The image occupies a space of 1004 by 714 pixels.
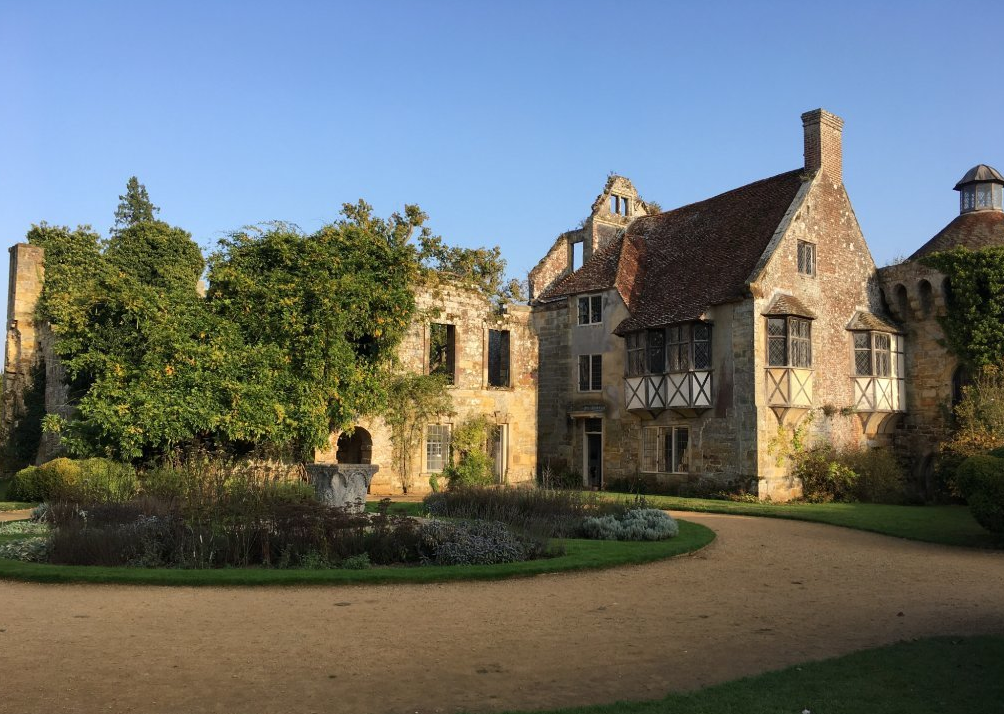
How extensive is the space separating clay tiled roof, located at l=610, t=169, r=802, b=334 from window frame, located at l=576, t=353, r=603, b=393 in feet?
5.81

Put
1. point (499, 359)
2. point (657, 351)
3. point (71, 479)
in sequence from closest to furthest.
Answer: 1. point (71, 479)
2. point (657, 351)
3. point (499, 359)

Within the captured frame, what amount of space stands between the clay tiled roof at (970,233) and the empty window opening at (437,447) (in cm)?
1698

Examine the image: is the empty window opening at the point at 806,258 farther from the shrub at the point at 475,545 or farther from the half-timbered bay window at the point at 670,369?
the shrub at the point at 475,545

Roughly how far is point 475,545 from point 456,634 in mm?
3900

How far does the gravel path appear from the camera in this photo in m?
5.63

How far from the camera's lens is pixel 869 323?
26.7 meters

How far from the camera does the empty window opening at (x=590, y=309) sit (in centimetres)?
2962

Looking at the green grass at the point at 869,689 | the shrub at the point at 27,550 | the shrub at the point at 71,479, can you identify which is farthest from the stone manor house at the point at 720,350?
the green grass at the point at 869,689

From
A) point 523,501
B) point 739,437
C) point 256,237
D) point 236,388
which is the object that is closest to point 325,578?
point 523,501

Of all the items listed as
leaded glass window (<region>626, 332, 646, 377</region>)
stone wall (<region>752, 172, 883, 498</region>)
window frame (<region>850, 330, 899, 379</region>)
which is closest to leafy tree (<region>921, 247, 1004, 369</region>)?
window frame (<region>850, 330, 899, 379</region>)

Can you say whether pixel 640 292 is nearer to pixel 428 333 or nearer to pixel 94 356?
pixel 428 333

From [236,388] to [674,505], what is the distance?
37.7 ft

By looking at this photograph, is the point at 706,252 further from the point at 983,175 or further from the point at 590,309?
the point at 983,175

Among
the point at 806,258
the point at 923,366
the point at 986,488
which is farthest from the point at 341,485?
the point at 923,366
